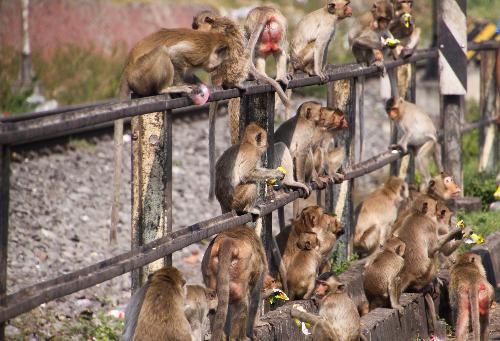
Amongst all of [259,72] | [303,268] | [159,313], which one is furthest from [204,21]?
[159,313]

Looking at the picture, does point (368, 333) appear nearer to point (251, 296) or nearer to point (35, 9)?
point (251, 296)

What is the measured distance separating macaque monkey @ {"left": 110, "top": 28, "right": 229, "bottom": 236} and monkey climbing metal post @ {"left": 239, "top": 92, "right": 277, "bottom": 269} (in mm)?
358

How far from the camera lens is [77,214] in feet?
40.3

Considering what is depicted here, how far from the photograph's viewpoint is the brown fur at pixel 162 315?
→ 513 centimetres

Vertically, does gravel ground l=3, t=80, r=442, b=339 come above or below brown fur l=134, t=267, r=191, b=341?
below

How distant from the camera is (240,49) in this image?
721cm

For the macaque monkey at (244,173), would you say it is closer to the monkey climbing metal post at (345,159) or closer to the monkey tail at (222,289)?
the monkey tail at (222,289)

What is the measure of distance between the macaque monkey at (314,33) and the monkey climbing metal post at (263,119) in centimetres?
203

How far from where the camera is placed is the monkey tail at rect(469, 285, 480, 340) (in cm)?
695

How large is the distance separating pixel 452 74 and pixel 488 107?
258 centimetres

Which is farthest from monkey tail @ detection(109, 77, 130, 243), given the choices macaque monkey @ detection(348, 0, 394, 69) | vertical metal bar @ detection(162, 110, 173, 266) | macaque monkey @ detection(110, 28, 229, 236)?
macaque monkey @ detection(348, 0, 394, 69)

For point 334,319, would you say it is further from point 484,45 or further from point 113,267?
point 484,45

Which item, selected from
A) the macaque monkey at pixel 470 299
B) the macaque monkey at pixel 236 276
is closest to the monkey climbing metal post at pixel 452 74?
the macaque monkey at pixel 470 299

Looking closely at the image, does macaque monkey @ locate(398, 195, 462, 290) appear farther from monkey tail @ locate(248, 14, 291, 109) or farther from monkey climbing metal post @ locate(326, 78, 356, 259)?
monkey tail @ locate(248, 14, 291, 109)
